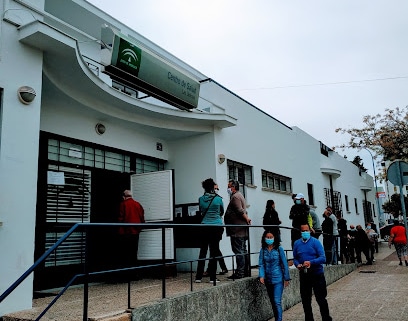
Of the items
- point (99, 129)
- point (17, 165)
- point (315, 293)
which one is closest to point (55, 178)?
point (99, 129)

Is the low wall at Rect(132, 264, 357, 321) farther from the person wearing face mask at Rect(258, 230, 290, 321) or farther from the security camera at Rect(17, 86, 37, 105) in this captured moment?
the security camera at Rect(17, 86, 37, 105)

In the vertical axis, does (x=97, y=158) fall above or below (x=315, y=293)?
above

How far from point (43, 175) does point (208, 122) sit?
166 inches

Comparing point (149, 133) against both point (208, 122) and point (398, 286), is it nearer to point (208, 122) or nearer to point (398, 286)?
point (208, 122)

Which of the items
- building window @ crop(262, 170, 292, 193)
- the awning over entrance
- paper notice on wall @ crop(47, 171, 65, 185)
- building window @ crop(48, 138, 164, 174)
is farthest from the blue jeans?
building window @ crop(262, 170, 292, 193)

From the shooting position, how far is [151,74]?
8.05 m

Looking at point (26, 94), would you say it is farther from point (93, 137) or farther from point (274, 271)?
point (274, 271)

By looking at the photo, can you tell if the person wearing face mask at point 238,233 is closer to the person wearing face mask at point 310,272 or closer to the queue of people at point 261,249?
the queue of people at point 261,249

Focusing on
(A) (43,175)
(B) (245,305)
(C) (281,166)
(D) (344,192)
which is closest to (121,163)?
(A) (43,175)

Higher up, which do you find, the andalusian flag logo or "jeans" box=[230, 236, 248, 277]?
the andalusian flag logo

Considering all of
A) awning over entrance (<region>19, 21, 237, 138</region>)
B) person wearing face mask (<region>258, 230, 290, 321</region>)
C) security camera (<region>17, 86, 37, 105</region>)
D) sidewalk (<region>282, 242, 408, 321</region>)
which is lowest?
sidewalk (<region>282, 242, 408, 321</region>)

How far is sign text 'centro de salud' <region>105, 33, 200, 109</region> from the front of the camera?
731 centimetres

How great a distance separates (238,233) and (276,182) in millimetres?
6828

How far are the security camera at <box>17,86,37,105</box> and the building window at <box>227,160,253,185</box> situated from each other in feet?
19.7
